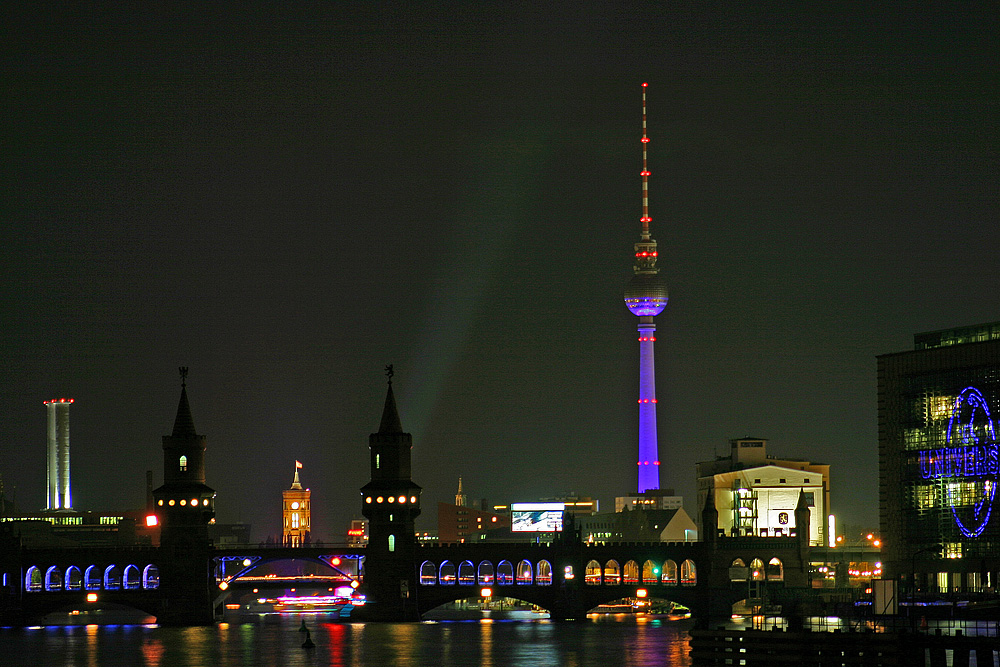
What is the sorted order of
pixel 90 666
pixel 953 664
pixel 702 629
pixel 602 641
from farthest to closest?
pixel 602 641
pixel 90 666
pixel 702 629
pixel 953 664

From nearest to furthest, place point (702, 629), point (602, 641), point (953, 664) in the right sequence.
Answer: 1. point (953, 664)
2. point (702, 629)
3. point (602, 641)

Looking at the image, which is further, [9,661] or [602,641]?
[602,641]

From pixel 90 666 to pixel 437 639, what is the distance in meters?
41.7

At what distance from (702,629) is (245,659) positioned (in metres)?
55.4

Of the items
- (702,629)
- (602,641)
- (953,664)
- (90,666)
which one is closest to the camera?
(953,664)

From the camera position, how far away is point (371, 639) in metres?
192

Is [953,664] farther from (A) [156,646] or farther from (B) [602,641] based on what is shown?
(A) [156,646]

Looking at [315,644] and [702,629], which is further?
[315,644]

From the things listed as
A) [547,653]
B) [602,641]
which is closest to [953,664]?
[547,653]

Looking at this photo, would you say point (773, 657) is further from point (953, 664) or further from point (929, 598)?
point (929, 598)

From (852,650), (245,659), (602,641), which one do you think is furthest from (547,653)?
(852,650)

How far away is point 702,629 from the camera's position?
131 meters

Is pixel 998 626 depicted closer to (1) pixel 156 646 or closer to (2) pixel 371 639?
(2) pixel 371 639

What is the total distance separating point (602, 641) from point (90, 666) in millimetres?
53442
